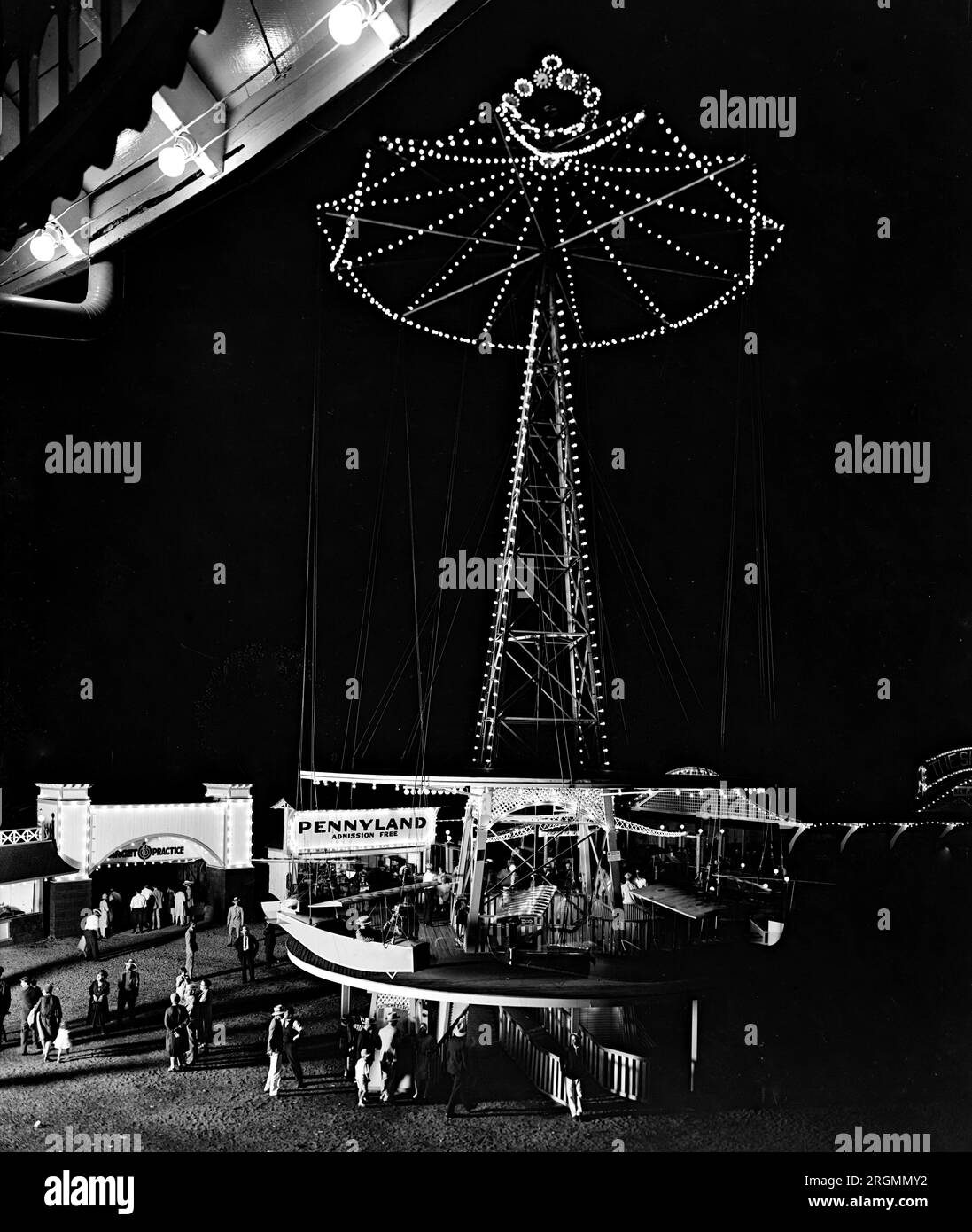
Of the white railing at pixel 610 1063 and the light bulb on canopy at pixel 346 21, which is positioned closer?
the light bulb on canopy at pixel 346 21

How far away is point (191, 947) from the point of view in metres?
7.87

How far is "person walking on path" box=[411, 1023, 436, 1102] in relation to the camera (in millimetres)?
7105

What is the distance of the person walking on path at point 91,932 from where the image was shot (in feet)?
25.7

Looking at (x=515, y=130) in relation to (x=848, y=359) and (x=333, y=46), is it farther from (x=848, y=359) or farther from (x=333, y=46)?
(x=848, y=359)

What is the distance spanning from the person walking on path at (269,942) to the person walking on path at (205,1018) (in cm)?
53

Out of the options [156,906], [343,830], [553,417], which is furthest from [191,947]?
[553,417]

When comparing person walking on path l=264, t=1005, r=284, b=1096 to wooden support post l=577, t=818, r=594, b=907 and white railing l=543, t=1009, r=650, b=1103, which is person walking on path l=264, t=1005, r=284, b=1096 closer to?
white railing l=543, t=1009, r=650, b=1103

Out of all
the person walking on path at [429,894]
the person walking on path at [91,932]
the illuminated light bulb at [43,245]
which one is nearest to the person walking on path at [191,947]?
the person walking on path at [91,932]

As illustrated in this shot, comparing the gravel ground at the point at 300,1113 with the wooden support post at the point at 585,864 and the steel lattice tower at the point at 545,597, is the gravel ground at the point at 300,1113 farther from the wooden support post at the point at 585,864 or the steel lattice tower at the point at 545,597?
the steel lattice tower at the point at 545,597

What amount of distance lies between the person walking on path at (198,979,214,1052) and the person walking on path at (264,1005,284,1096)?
49cm

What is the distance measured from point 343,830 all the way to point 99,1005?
6.92ft

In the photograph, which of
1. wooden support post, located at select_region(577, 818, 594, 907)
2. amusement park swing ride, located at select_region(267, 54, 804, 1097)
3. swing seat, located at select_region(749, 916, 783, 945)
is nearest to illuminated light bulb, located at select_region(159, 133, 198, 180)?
amusement park swing ride, located at select_region(267, 54, 804, 1097)

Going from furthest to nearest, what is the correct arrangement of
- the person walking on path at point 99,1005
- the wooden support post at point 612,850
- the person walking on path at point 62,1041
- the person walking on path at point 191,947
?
the person walking on path at point 191,947 → the wooden support post at point 612,850 → the person walking on path at point 99,1005 → the person walking on path at point 62,1041

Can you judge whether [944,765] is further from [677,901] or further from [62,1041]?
[62,1041]
